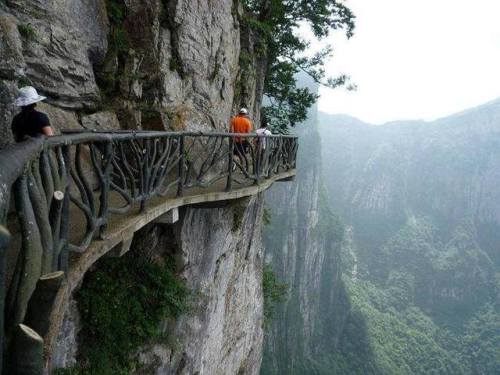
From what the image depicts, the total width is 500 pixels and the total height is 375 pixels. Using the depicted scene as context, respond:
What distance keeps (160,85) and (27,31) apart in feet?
8.80

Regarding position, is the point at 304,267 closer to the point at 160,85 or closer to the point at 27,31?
the point at 160,85

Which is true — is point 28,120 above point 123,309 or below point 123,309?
above

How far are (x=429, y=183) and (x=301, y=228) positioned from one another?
108076 millimetres

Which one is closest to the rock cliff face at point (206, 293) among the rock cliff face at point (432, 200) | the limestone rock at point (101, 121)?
the limestone rock at point (101, 121)

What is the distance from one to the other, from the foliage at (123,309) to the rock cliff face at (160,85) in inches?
9.5

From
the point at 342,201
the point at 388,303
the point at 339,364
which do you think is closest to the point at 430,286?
the point at 388,303

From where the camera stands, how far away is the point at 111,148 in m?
3.30

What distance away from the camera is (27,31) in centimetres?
561

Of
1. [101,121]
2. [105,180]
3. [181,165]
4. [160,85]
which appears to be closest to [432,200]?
[160,85]

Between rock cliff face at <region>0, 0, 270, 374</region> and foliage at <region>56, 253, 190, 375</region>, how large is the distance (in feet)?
0.80

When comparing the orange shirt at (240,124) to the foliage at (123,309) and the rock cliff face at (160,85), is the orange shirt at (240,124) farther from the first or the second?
the foliage at (123,309)

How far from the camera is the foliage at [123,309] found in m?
5.37

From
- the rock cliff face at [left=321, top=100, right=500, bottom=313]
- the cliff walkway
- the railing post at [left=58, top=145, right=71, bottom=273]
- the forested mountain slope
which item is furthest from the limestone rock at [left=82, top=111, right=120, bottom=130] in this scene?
the rock cliff face at [left=321, top=100, right=500, bottom=313]

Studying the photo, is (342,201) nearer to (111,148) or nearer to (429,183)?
(429,183)
